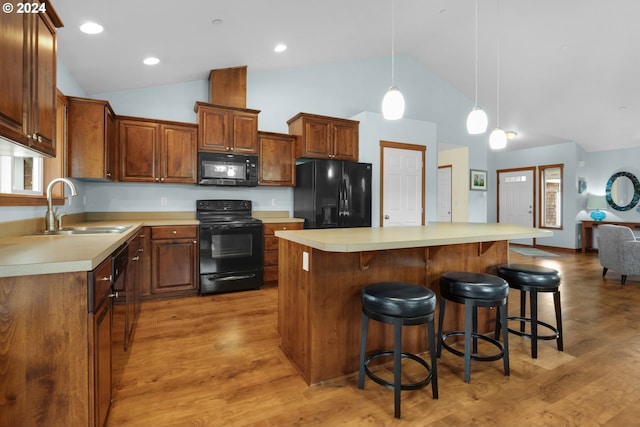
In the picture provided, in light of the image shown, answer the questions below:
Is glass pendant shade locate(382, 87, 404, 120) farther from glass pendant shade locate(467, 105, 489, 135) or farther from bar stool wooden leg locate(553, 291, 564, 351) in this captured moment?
bar stool wooden leg locate(553, 291, 564, 351)

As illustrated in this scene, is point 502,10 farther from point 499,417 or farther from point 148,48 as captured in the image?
point 499,417

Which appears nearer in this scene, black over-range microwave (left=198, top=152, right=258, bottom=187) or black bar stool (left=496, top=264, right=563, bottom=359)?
black bar stool (left=496, top=264, right=563, bottom=359)

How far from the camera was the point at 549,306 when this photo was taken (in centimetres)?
362

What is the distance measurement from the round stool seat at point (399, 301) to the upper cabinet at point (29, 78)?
72.5 inches

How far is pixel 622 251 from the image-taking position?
467cm

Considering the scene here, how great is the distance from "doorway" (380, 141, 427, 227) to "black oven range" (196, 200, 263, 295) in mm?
2038

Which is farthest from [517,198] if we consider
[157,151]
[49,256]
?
[49,256]

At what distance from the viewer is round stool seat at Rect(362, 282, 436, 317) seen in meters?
1.74

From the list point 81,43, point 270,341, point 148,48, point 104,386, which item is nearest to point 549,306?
point 270,341

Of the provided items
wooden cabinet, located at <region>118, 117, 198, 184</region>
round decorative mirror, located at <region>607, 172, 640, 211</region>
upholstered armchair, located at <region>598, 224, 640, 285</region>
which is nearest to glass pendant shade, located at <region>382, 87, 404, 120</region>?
wooden cabinet, located at <region>118, 117, 198, 184</region>

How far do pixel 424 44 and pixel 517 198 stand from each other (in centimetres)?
534

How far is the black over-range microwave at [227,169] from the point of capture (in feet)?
13.5

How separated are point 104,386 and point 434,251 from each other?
6.95 feet

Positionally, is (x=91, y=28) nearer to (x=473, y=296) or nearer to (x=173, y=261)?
(x=173, y=261)
